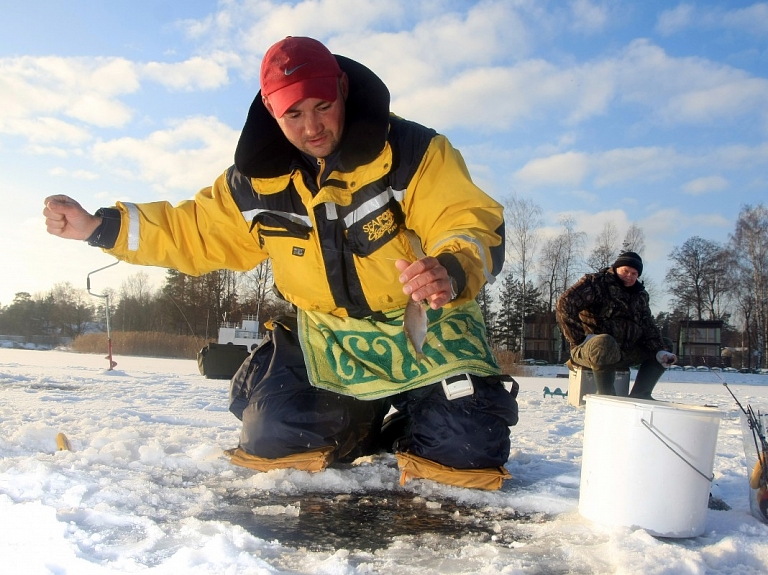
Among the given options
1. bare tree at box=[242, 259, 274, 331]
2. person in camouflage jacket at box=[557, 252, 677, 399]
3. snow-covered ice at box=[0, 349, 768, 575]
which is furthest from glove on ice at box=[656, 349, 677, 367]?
bare tree at box=[242, 259, 274, 331]

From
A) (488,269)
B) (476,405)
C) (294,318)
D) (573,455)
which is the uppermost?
(488,269)

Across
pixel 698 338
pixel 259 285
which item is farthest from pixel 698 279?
pixel 259 285

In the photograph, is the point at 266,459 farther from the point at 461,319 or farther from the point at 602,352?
the point at 602,352

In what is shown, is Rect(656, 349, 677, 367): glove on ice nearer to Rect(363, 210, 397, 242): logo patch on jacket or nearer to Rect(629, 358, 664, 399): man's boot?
Rect(629, 358, 664, 399): man's boot

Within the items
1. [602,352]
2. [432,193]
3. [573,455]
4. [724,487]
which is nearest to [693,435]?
[724,487]

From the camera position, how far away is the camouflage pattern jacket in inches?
225

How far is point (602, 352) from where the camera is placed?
5.41 metres

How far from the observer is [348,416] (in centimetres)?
279

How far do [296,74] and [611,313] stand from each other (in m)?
4.28

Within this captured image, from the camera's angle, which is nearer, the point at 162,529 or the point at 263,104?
the point at 162,529

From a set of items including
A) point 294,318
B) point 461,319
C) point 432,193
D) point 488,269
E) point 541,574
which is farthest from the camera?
point 294,318

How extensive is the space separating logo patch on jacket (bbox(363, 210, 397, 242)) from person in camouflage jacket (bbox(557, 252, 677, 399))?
3.51m

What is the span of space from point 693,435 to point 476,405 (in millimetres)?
927

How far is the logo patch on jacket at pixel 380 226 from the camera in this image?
8.61 ft
